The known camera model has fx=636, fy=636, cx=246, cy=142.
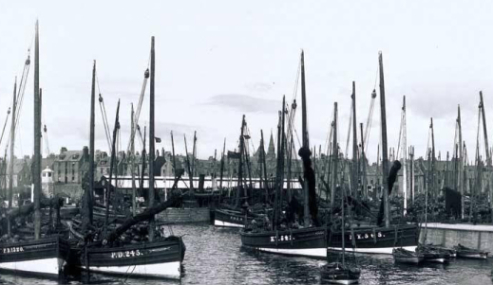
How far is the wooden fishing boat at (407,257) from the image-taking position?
44625 mm

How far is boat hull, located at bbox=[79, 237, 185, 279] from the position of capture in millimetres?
37031

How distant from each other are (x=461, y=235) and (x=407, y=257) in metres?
7.34

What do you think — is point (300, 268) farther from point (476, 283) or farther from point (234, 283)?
point (476, 283)

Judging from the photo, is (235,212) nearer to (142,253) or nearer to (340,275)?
(142,253)

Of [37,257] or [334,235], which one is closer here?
[37,257]

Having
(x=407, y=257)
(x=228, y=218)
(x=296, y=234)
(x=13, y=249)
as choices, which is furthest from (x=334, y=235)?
(x=228, y=218)

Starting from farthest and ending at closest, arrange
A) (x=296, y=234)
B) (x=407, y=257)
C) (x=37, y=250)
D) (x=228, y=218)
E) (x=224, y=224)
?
(x=224, y=224)
(x=228, y=218)
(x=296, y=234)
(x=407, y=257)
(x=37, y=250)

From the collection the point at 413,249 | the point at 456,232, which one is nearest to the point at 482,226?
the point at 456,232

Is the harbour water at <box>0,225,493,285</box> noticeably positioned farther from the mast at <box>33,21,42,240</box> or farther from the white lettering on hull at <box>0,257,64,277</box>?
the mast at <box>33,21,42,240</box>

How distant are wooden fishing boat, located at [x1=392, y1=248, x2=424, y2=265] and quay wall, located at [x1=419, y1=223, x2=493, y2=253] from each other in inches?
105

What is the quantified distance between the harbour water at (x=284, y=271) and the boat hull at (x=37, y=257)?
62 centimetres

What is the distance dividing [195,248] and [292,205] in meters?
10.6

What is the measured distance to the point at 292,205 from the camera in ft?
177

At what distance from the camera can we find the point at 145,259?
37562 mm
